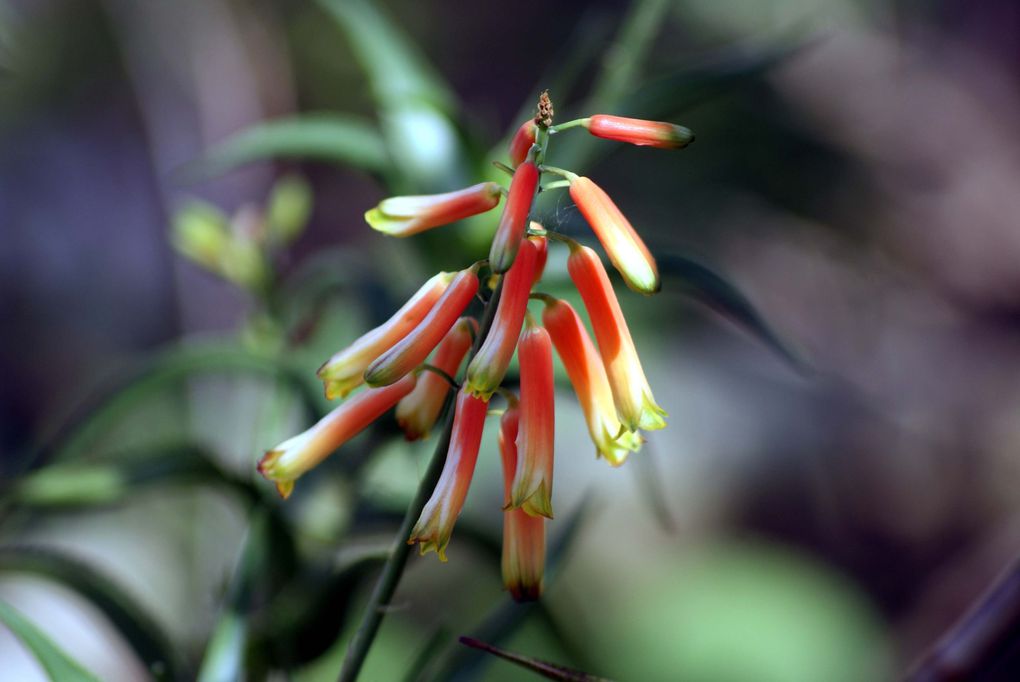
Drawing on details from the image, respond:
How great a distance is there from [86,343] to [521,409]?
7.90ft

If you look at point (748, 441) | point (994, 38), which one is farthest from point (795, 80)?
point (748, 441)

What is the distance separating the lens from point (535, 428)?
0.54 m

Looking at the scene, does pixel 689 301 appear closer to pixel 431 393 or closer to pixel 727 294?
pixel 727 294

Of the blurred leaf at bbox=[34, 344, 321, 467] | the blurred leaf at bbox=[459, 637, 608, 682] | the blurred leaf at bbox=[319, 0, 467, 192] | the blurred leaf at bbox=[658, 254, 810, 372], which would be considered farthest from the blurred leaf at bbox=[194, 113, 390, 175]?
the blurred leaf at bbox=[459, 637, 608, 682]

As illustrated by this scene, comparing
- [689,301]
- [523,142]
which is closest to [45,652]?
[523,142]

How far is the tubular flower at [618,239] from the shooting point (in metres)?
0.53

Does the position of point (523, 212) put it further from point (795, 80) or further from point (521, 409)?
point (795, 80)

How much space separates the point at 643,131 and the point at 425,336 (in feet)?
0.57

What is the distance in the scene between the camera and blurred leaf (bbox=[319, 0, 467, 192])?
1045mm

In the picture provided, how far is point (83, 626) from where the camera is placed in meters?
1.85

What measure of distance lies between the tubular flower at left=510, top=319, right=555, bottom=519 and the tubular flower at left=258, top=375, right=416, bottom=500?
4.0 inches

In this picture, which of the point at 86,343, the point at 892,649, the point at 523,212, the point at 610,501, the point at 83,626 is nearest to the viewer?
the point at 523,212

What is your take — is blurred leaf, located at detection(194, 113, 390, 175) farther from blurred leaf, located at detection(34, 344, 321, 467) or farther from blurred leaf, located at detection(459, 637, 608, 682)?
blurred leaf, located at detection(459, 637, 608, 682)

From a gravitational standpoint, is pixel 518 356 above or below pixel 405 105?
below
